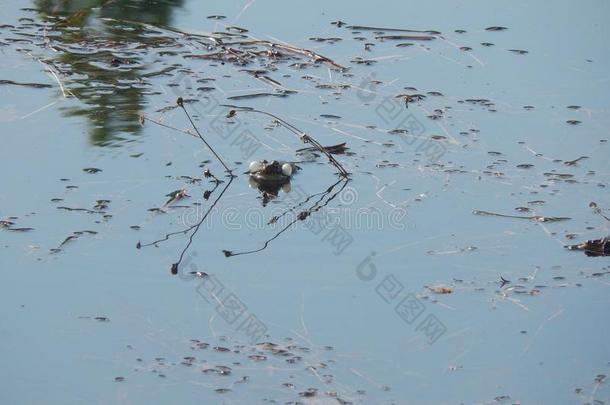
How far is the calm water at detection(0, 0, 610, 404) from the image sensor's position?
3.17 metres

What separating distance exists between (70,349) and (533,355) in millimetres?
1345

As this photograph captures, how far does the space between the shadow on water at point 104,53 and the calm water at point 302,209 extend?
0.01 metres

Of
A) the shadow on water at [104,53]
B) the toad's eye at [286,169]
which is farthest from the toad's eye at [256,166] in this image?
the shadow on water at [104,53]

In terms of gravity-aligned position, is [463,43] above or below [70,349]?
above

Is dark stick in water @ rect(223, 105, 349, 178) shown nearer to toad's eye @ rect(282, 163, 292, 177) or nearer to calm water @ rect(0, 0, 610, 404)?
calm water @ rect(0, 0, 610, 404)

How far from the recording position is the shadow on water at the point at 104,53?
183 inches

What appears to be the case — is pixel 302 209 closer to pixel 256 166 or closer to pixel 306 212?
pixel 306 212

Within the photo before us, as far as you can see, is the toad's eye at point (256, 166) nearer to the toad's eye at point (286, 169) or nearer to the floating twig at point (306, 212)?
the toad's eye at point (286, 169)

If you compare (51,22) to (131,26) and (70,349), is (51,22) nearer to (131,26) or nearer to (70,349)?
(131,26)

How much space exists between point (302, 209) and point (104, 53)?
1.70 m

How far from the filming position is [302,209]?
4.08 meters

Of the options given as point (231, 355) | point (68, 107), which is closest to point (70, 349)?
point (231, 355)

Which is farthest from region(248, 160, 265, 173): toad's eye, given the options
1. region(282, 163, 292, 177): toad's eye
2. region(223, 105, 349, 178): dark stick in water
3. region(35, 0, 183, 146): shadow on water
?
region(35, 0, 183, 146): shadow on water

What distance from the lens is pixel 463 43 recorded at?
5.60 metres
